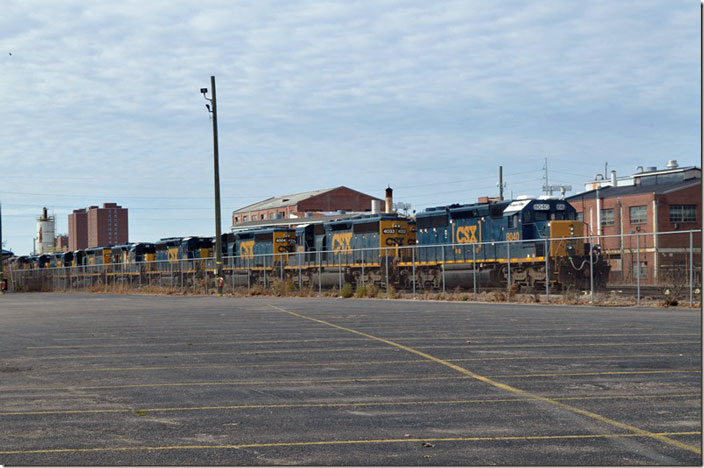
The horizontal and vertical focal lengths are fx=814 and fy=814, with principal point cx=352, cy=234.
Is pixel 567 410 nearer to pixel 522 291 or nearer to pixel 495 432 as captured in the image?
pixel 495 432

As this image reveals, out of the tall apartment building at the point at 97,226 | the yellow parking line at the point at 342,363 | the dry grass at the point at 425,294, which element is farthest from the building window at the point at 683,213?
the tall apartment building at the point at 97,226

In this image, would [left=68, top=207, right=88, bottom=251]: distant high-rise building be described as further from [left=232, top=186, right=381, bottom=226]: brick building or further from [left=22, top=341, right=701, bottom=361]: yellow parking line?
[left=22, top=341, right=701, bottom=361]: yellow parking line

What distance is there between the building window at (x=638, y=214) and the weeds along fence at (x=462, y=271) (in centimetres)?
241

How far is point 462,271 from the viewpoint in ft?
119

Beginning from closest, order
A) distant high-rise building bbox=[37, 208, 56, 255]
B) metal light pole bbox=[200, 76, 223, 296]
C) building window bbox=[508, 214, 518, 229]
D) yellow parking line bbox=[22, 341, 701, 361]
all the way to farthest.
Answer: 1. yellow parking line bbox=[22, 341, 701, 361]
2. building window bbox=[508, 214, 518, 229]
3. metal light pole bbox=[200, 76, 223, 296]
4. distant high-rise building bbox=[37, 208, 56, 255]

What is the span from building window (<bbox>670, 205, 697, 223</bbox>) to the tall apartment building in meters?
135

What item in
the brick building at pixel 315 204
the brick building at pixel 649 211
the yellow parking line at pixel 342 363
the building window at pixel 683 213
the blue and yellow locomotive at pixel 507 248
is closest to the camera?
the yellow parking line at pixel 342 363

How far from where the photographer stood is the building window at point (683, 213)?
197 ft

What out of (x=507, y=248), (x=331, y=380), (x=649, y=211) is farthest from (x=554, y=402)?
(x=649, y=211)

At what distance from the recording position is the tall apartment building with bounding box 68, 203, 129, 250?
7052 inches

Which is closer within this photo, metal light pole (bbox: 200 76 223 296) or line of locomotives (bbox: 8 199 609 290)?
line of locomotives (bbox: 8 199 609 290)

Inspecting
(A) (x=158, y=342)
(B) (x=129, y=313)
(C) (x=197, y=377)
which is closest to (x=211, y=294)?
(B) (x=129, y=313)

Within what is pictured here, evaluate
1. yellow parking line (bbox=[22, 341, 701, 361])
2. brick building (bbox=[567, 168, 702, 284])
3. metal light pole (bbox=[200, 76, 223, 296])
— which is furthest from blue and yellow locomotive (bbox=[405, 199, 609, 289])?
brick building (bbox=[567, 168, 702, 284])

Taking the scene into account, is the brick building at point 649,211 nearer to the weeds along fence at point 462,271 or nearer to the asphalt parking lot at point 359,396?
the weeds along fence at point 462,271
